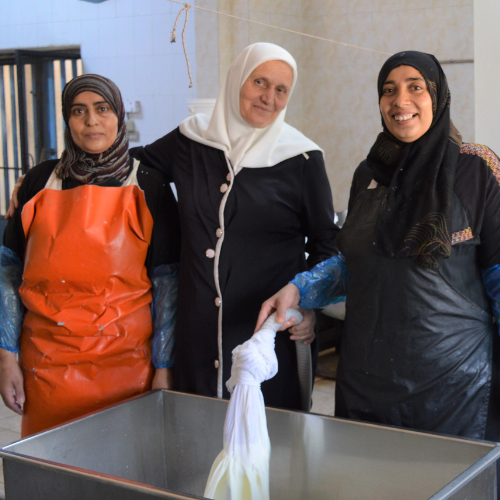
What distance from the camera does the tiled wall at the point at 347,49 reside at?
16.4ft

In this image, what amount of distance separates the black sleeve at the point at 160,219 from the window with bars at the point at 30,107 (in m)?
5.06

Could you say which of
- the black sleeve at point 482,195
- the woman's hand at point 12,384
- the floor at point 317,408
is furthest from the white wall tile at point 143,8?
the black sleeve at point 482,195

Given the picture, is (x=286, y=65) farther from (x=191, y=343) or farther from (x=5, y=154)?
(x=5, y=154)

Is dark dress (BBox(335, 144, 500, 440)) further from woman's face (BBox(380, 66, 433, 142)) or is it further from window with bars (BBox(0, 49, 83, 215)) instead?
window with bars (BBox(0, 49, 83, 215))

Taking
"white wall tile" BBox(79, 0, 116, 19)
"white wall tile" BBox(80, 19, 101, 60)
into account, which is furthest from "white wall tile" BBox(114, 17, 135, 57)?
"white wall tile" BBox(80, 19, 101, 60)

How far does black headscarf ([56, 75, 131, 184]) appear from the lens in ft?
5.35

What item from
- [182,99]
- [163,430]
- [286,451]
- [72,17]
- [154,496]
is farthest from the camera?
[72,17]

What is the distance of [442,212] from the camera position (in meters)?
1.25

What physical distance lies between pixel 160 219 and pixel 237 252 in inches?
8.7

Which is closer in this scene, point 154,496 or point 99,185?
point 154,496

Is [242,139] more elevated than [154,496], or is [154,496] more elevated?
[242,139]

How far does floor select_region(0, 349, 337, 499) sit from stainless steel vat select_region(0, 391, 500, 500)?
186 cm

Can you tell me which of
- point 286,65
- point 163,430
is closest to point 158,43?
point 286,65

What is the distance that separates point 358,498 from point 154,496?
432 millimetres
